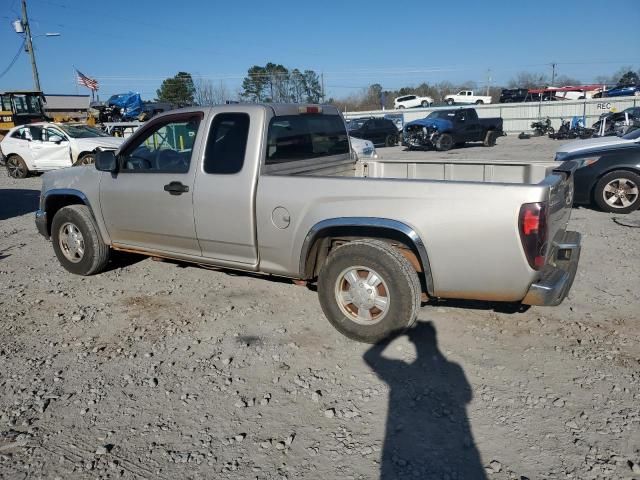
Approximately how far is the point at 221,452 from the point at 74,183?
391 cm

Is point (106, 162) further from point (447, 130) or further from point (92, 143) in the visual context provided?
point (447, 130)

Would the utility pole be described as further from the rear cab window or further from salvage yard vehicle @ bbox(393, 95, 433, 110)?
salvage yard vehicle @ bbox(393, 95, 433, 110)

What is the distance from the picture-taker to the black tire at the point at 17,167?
15953mm

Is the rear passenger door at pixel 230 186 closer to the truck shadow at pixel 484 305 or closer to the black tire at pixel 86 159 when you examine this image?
the truck shadow at pixel 484 305

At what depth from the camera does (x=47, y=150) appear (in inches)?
599

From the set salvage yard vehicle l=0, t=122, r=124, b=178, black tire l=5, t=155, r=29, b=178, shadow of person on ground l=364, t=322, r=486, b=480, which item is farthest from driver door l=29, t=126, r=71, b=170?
shadow of person on ground l=364, t=322, r=486, b=480

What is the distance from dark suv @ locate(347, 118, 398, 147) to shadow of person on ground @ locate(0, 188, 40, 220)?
61.5 ft

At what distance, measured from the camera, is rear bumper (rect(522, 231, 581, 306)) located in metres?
3.40

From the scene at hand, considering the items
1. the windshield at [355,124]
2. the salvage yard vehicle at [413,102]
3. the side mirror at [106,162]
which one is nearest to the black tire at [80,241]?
the side mirror at [106,162]

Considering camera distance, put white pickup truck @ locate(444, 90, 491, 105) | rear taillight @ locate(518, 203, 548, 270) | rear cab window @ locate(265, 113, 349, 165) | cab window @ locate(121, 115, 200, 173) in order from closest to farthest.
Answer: rear taillight @ locate(518, 203, 548, 270)
rear cab window @ locate(265, 113, 349, 165)
cab window @ locate(121, 115, 200, 173)
white pickup truck @ locate(444, 90, 491, 105)

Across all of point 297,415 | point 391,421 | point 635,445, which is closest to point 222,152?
point 297,415

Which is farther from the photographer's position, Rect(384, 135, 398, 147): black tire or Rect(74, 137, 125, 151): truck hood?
Rect(384, 135, 398, 147): black tire

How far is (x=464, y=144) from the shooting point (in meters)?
26.7

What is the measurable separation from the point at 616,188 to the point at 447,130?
1650cm
